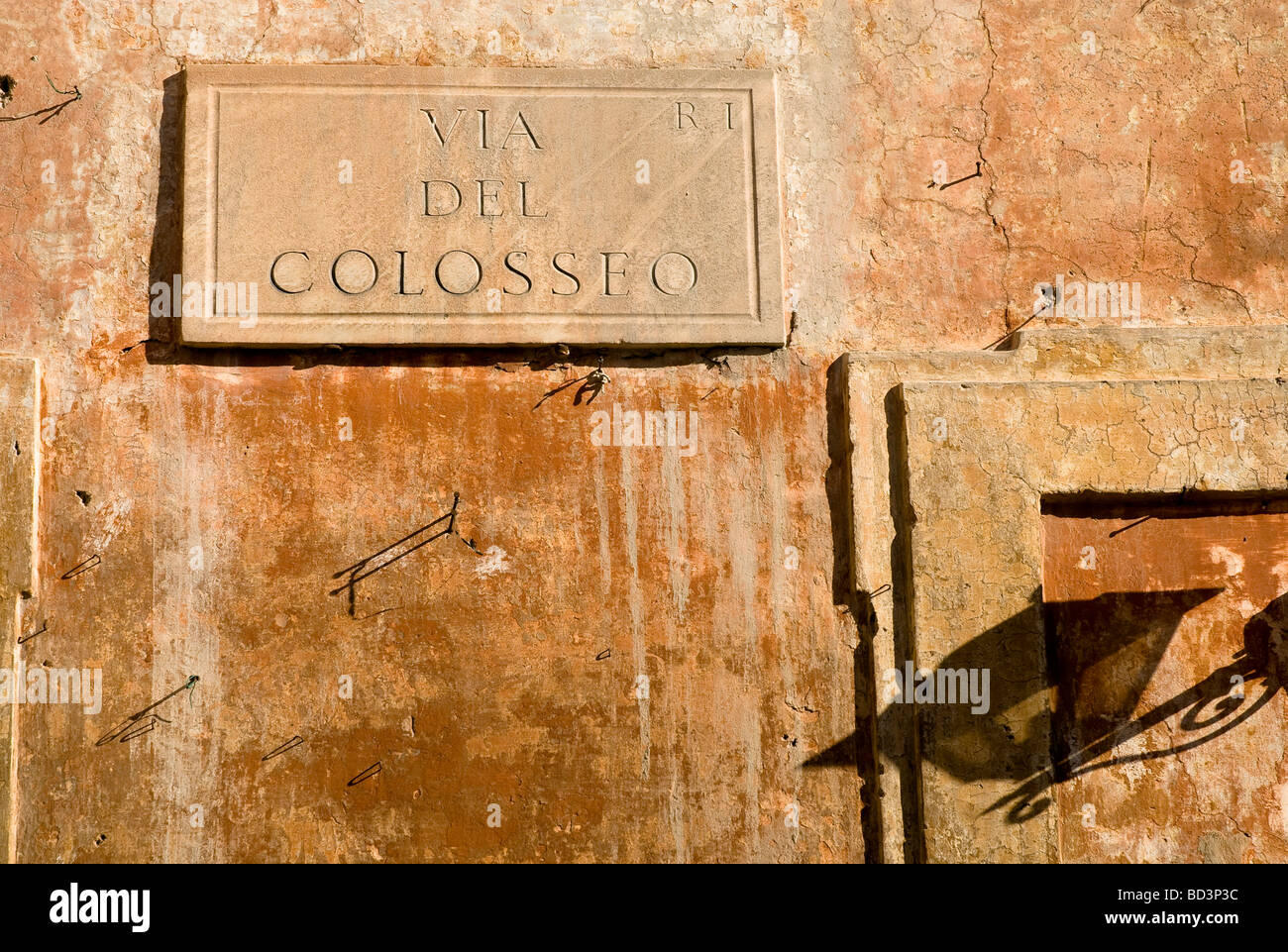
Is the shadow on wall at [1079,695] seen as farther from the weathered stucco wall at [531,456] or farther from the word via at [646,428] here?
the word via at [646,428]

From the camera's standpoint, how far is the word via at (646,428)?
5.31m

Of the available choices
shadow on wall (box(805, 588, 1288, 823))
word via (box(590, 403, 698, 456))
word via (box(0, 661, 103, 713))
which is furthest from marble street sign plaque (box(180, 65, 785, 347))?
shadow on wall (box(805, 588, 1288, 823))

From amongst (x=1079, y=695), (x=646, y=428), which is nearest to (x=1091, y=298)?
(x=1079, y=695)

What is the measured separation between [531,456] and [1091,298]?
268 cm

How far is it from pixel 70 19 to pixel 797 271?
11.4 feet

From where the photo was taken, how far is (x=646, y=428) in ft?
17.5

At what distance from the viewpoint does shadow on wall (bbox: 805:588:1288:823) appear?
5090 mm

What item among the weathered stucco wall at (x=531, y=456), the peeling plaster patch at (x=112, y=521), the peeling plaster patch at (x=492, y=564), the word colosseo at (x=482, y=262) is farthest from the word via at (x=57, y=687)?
the word colosseo at (x=482, y=262)

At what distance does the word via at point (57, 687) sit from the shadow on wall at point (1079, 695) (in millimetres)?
3046
